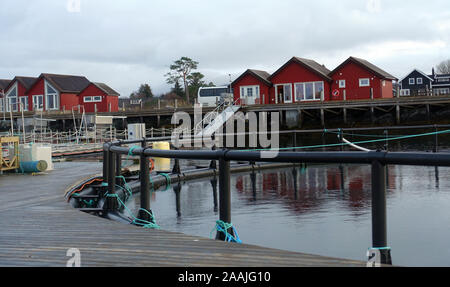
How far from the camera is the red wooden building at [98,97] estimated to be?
51688 mm

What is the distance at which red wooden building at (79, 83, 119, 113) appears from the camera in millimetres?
51688

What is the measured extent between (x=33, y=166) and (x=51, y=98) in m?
46.0

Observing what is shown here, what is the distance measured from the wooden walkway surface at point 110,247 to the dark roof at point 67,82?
51.3m

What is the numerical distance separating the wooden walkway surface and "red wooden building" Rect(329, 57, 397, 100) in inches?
1499

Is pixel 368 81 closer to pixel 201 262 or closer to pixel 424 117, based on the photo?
pixel 424 117

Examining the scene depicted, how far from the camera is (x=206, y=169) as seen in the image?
12609 millimetres

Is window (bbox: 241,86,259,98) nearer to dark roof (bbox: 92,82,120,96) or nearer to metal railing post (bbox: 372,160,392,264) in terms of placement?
dark roof (bbox: 92,82,120,96)

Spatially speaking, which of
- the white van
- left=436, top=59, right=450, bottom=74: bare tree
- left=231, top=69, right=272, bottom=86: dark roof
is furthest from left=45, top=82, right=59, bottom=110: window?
left=436, top=59, right=450, bottom=74: bare tree

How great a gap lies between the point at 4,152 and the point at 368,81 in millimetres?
34651

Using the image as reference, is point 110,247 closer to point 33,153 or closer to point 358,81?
point 33,153

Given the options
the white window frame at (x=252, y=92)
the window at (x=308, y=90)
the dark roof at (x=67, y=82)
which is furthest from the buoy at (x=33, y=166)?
the dark roof at (x=67, y=82)

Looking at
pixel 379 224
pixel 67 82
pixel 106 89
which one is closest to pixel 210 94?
pixel 106 89

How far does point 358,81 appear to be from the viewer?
41.9 m

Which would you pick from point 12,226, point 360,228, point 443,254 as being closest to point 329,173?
point 360,228
